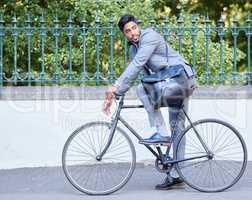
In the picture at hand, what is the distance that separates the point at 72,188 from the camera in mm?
7555

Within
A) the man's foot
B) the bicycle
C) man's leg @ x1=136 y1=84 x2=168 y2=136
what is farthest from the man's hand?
the man's foot

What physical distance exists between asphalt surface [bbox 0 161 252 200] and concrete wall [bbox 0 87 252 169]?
7.8 inches

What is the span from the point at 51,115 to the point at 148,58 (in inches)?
82.7

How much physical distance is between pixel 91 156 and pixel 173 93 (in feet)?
3.78

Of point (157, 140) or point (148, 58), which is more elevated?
point (148, 58)

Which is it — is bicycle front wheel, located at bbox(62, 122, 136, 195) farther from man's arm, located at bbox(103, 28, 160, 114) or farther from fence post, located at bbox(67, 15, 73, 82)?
fence post, located at bbox(67, 15, 73, 82)

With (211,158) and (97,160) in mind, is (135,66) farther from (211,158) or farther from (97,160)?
(211,158)

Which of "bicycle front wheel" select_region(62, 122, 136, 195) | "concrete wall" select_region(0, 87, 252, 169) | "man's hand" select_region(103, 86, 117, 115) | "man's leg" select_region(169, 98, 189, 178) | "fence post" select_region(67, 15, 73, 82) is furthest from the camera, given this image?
"fence post" select_region(67, 15, 73, 82)

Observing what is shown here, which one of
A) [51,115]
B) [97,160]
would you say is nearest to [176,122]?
[97,160]

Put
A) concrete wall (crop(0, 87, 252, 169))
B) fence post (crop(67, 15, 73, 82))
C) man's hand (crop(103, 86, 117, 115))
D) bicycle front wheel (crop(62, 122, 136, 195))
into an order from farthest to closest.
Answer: fence post (crop(67, 15, 73, 82))
concrete wall (crop(0, 87, 252, 169))
bicycle front wheel (crop(62, 122, 136, 195))
man's hand (crop(103, 86, 117, 115))

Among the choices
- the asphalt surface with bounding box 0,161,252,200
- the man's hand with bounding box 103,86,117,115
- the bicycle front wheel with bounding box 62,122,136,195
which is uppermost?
the man's hand with bounding box 103,86,117,115

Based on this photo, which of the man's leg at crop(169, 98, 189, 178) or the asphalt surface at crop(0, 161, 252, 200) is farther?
the man's leg at crop(169, 98, 189, 178)

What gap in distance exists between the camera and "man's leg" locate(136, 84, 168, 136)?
719 centimetres

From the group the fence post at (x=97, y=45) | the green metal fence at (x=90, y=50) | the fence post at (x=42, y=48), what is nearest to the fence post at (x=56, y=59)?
the green metal fence at (x=90, y=50)
